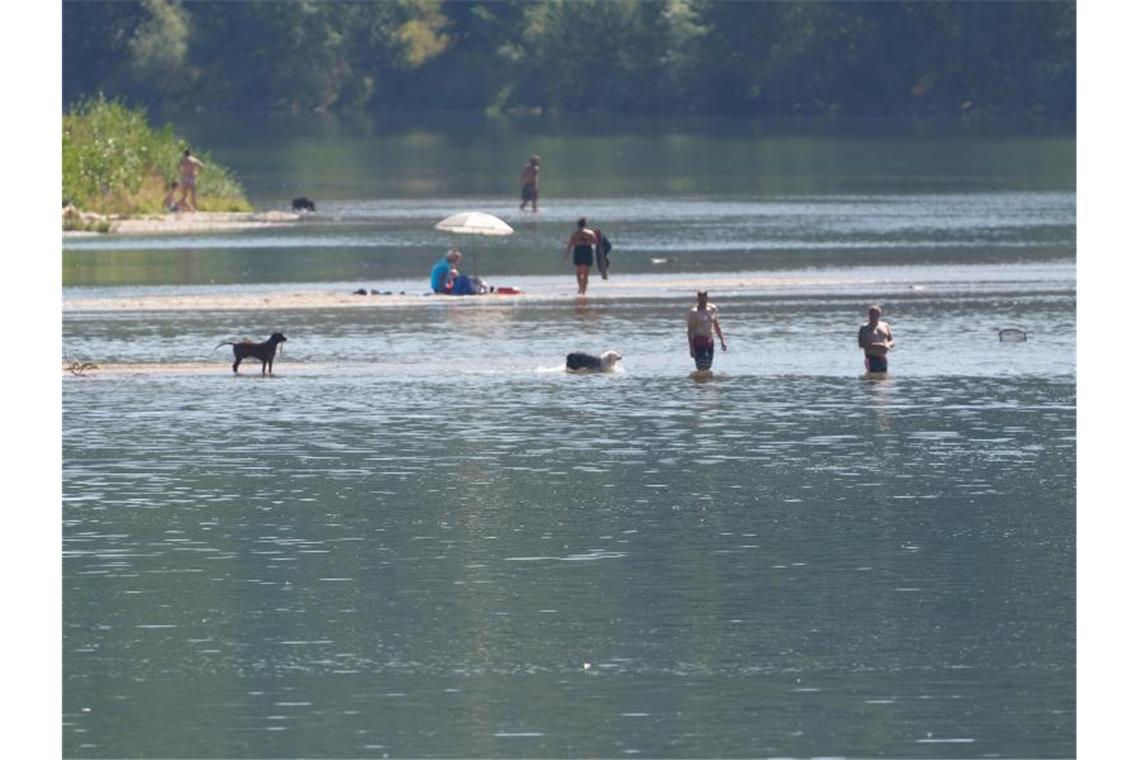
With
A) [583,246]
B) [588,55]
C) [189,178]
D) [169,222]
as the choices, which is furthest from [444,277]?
[588,55]

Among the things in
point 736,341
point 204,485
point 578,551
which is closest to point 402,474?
point 204,485

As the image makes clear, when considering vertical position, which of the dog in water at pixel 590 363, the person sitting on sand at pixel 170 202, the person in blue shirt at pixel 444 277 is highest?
the person sitting on sand at pixel 170 202

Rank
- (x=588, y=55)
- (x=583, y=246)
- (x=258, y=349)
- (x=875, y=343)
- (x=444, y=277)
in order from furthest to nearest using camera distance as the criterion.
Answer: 1. (x=588, y=55)
2. (x=444, y=277)
3. (x=583, y=246)
4. (x=258, y=349)
5. (x=875, y=343)

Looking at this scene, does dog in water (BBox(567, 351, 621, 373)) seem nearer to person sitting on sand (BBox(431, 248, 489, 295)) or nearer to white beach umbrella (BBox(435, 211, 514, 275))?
person sitting on sand (BBox(431, 248, 489, 295))

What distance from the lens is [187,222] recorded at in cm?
7281

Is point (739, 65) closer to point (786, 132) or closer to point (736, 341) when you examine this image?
point (786, 132)

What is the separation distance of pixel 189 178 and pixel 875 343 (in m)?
38.7

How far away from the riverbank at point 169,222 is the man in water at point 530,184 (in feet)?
20.5

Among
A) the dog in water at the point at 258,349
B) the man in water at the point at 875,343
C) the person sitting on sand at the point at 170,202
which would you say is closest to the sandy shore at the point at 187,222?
the person sitting on sand at the point at 170,202

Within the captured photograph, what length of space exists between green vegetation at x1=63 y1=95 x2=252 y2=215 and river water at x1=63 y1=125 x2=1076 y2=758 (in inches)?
582

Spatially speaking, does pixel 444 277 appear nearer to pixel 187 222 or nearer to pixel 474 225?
pixel 474 225

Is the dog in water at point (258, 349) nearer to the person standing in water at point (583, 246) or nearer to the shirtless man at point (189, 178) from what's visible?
the person standing in water at point (583, 246)

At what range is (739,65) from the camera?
169000mm

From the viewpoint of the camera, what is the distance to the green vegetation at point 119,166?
71.9 m
